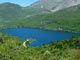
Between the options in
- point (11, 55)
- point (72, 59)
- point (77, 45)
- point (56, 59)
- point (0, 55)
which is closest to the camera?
point (72, 59)

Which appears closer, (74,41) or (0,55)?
(0,55)

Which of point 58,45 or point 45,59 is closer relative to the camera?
point 45,59

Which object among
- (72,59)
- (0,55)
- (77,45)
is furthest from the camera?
(77,45)

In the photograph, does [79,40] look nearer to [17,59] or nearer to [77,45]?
[77,45]

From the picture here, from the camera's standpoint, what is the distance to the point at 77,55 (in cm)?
4800

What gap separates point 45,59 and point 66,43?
34048 millimetres

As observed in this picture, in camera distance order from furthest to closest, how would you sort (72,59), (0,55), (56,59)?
(0,55), (56,59), (72,59)

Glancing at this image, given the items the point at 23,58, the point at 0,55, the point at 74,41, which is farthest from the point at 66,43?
the point at 0,55

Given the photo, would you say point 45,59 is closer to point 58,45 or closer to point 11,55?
point 11,55

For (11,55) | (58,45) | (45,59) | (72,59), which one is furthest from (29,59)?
(58,45)

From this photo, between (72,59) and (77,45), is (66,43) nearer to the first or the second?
(77,45)

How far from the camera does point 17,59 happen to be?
5928cm

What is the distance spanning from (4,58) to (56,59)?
43.9 feet

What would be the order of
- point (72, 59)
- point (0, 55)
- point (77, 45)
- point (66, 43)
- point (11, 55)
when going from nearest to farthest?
point (72, 59), point (0, 55), point (11, 55), point (77, 45), point (66, 43)
